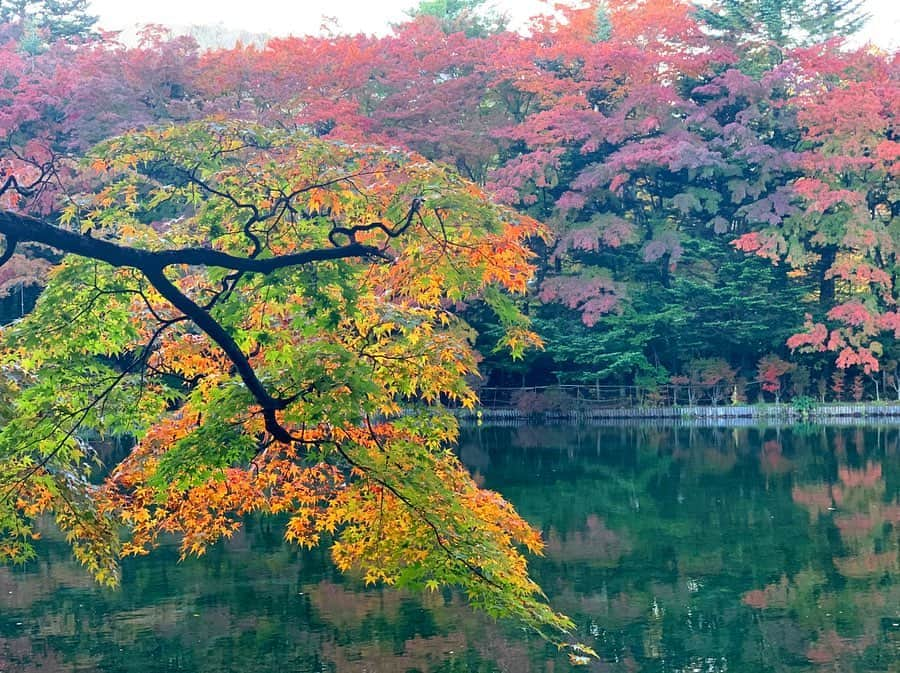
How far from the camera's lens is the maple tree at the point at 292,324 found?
532 cm

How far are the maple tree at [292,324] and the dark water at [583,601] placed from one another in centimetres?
208

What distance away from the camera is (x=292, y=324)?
19.7ft

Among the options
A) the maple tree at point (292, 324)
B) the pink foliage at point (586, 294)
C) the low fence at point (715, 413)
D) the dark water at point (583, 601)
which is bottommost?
the dark water at point (583, 601)

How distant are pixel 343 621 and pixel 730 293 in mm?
19390

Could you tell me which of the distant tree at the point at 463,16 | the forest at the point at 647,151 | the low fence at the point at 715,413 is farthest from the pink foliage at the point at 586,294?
the distant tree at the point at 463,16

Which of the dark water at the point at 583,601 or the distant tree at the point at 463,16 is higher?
the distant tree at the point at 463,16

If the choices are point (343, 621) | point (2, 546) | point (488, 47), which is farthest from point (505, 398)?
point (2, 546)

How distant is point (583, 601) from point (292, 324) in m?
5.08

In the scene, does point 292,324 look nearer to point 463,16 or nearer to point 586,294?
point 586,294

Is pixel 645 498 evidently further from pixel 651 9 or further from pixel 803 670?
pixel 651 9

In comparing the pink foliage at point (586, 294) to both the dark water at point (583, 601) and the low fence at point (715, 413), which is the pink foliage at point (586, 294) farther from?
the dark water at point (583, 601)

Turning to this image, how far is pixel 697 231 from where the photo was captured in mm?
28578

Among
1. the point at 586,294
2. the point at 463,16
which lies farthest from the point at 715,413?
the point at 463,16

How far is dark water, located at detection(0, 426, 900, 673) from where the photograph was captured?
8.28m
